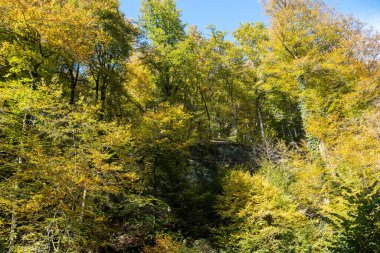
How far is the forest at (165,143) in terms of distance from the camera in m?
8.19

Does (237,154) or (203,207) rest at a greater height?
(237,154)

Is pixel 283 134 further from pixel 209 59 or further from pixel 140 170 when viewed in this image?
pixel 140 170

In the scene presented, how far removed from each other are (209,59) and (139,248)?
15.3 metres

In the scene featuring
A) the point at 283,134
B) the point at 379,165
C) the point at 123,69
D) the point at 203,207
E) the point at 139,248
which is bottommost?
the point at 139,248

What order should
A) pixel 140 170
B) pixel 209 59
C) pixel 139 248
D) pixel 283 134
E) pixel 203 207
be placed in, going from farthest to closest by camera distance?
1. pixel 283 134
2. pixel 209 59
3. pixel 203 207
4. pixel 140 170
5. pixel 139 248

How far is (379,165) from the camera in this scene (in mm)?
9773

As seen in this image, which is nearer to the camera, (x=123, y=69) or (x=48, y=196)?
(x=48, y=196)

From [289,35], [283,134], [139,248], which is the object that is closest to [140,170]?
[139,248]

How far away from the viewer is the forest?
8.19m

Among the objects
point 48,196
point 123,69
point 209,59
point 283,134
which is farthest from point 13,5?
point 283,134

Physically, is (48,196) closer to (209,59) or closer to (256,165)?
(256,165)

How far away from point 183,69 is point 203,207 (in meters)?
9.83

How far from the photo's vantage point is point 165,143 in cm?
1428

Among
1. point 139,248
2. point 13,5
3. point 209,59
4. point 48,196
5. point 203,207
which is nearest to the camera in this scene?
point 48,196
